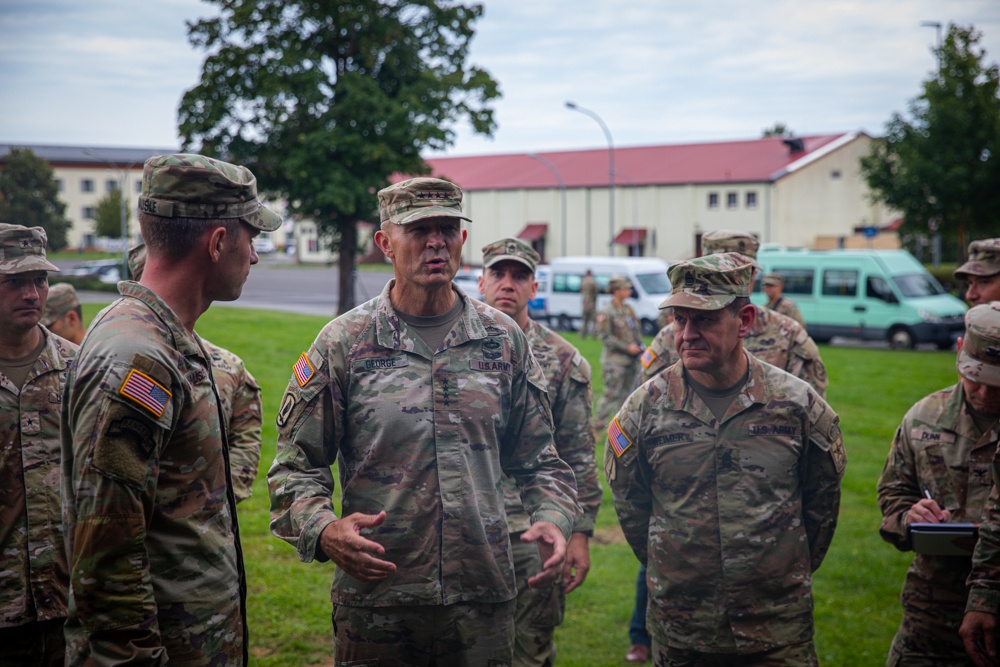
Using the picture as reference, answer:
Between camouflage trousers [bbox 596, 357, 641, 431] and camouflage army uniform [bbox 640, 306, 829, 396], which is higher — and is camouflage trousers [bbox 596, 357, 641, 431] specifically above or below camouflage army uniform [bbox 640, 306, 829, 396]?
below

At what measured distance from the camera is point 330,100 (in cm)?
2814

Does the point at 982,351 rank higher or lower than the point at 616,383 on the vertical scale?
higher

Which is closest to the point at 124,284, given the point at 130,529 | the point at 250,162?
the point at 130,529

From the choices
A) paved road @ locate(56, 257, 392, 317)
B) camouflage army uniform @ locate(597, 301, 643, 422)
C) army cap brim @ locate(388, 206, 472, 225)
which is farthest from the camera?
paved road @ locate(56, 257, 392, 317)

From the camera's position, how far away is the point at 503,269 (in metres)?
5.28

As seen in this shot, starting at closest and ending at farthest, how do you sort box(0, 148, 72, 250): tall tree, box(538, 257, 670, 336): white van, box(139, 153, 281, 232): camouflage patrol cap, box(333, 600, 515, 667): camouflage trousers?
1. box(139, 153, 281, 232): camouflage patrol cap
2. box(333, 600, 515, 667): camouflage trousers
3. box(538, 257, 670, 336): white van
4. box(0, 148, 72, 250): tall tree

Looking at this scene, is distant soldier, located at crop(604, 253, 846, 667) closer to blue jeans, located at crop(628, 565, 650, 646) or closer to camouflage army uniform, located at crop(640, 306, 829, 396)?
blue jeans, located at crop(628, 565, 650, 646)

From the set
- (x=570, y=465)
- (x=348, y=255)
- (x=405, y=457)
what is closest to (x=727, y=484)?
(x=570, y=465)

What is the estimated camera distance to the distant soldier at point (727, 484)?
380cm

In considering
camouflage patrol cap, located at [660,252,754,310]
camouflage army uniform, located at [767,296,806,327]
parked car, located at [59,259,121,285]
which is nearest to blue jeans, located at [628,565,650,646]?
camouflage patrol cap, located at [660,252,754,310]

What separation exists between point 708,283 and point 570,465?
50.0 inches

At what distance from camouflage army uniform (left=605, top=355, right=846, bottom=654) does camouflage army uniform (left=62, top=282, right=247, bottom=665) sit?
Answer: 1.97 metres

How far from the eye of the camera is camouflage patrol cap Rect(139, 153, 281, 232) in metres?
2.65

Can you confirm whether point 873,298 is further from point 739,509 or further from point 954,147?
point 739,509
